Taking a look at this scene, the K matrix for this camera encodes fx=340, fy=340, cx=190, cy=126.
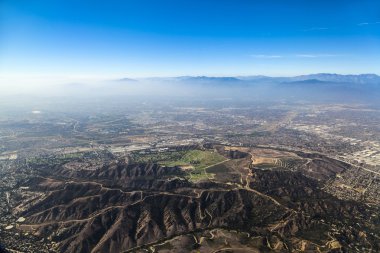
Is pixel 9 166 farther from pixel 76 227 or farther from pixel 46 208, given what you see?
pixel 76 227

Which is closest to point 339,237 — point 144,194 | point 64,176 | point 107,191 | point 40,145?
point 144,194

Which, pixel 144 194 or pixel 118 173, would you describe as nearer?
pixel 144 194

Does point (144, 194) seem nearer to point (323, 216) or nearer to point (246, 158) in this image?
point (323, 216)

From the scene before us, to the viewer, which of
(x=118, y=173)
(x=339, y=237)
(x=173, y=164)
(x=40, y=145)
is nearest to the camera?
(x=339, y=237)

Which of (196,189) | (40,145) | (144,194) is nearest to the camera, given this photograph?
(144,194)

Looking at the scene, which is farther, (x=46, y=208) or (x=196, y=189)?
(x=196, y=189)

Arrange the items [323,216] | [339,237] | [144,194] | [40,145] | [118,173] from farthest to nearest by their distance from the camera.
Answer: [40,145] < [118,173] < [144,194] < [323,216] < [339,237]

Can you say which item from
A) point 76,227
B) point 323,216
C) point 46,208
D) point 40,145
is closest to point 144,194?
point 76,227

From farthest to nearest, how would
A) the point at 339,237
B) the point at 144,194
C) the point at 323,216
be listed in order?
the point at 144,194, the point at 323,216, the point at 339,237
